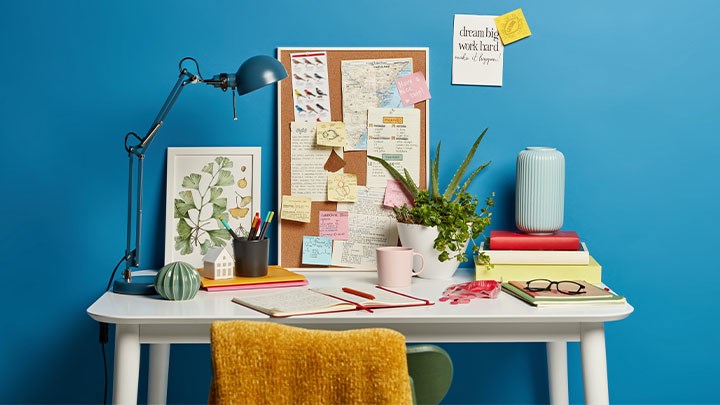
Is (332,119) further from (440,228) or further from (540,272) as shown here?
(540,272)

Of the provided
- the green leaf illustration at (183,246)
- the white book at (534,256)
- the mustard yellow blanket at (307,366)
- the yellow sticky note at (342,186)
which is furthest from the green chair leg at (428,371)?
the green leaf illustration at (183,246)

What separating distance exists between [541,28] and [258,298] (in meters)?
1.07

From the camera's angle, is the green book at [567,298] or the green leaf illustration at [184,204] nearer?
the green book at [567,298]

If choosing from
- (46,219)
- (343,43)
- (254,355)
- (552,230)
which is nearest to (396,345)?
(254,355)

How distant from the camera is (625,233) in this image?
7.18ft

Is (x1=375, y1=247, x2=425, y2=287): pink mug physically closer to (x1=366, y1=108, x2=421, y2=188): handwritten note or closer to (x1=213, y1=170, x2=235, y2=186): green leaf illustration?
(x1=366, y1=108, x2=421, y2=188): handwritten note

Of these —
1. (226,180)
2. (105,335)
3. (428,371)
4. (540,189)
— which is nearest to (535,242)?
(540,189)

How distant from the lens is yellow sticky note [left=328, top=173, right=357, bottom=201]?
2158 millimetres

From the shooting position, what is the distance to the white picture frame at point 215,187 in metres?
2.14

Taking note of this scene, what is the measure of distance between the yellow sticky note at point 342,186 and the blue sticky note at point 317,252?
0.40ft

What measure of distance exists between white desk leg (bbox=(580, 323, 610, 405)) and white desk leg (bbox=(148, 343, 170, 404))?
1.08 metres

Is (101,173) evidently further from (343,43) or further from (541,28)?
(541,28)

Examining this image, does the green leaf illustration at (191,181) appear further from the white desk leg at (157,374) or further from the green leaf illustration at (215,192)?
the white desk leg at (157,374)

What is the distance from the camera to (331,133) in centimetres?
215
